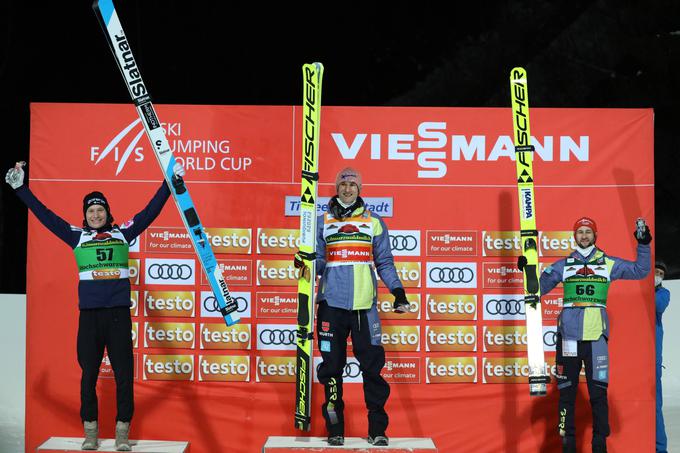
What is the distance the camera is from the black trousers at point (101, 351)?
5820 mm

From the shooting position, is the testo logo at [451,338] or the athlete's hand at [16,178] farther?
the testo logo at [451,338]

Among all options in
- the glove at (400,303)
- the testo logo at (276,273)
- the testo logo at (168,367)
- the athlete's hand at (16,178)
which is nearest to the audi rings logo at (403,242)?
the testo logo at (276,273)

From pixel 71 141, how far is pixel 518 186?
9.12ft

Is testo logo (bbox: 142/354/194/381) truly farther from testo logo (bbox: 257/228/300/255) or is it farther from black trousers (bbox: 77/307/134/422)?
testo logo (bbox: 257/228/300/255)

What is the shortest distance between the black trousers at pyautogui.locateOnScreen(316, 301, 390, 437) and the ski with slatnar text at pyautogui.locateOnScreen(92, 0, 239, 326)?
67 centimetres

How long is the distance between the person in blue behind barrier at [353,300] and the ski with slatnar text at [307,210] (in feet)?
0.47

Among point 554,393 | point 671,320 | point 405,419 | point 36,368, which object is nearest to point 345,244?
point 405,419

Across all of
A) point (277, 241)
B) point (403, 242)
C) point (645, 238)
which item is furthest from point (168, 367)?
point (645, 238)

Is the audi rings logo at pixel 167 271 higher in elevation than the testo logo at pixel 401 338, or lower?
higher

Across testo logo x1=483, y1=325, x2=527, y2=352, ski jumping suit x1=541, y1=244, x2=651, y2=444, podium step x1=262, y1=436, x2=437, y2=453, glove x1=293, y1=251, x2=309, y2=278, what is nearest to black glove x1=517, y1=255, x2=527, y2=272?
ski jumping suit x1=541, y1=244, x2=651, y2=444

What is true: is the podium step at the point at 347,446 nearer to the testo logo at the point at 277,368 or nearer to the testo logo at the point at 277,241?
the testo logo at the point at 277,368

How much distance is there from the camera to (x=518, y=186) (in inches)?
245

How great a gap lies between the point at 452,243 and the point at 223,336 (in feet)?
5.08

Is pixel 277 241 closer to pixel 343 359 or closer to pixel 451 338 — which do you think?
pixel 343 359
